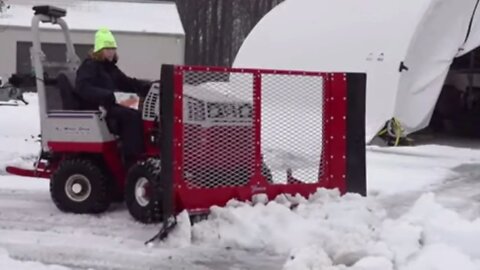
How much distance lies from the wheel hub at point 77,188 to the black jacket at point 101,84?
2.42 ft

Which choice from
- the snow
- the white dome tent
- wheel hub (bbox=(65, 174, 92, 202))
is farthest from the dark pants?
the snow

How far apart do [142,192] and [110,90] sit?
1.21 m

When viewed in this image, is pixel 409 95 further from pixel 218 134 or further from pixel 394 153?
pixel 218 134

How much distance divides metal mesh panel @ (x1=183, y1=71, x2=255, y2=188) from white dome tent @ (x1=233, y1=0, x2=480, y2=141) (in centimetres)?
817

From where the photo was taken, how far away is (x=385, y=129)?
50.4ft

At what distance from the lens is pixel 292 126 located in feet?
25.6

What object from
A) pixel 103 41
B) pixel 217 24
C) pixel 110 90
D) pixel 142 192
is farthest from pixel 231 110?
pixel 217 24

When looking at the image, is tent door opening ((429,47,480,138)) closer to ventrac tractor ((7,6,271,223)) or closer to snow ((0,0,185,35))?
ventrac tractor ((7,6,271,223))

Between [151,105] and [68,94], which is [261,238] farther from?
[68,94]

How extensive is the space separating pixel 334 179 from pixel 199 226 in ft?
5.20

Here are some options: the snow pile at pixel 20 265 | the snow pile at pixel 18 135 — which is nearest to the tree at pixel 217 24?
the snow pile at pixel 18 135

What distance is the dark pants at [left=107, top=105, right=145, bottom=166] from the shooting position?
780 centimetres

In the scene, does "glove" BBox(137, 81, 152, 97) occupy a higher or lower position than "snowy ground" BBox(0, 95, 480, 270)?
higher

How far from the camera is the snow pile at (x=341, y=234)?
20.1 feet
